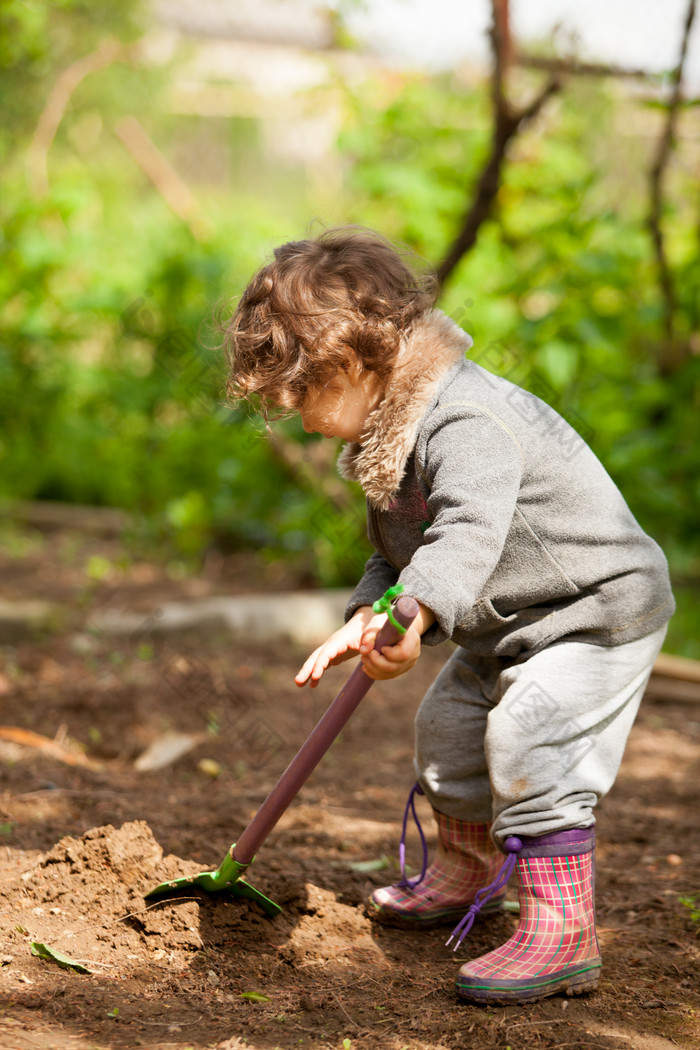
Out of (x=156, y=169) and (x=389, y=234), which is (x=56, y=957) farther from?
(x=156, y=169)

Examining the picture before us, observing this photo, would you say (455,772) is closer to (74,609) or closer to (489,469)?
(489,469)

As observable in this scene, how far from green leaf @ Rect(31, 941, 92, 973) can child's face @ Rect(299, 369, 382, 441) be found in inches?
37.5

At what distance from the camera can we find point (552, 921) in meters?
1.62

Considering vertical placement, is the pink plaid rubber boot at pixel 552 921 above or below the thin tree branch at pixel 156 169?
below

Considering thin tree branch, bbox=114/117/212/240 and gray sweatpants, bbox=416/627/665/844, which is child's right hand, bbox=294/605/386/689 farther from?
thin tree branch, bbox=114/117/212/240

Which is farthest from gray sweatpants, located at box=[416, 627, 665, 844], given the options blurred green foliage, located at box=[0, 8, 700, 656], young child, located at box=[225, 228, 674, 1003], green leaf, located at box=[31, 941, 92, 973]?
blurred green foliage, located at box=[0, 8, 700, 656]

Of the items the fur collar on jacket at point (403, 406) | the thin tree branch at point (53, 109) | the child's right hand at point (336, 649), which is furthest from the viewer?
the thin tree branch at point (53, 109)

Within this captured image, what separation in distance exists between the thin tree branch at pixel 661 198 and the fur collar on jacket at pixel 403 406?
100 inches

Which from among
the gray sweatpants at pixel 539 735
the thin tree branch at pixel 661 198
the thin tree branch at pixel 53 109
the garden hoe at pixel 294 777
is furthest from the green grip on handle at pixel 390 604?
the thin tree branch at pixel 53 109

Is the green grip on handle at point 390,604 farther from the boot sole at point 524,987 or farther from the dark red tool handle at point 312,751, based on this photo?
the boot sole at point 524,987

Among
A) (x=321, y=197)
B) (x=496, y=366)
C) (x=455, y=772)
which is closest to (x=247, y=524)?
(x=496, y=366)

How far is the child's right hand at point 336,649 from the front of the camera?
1.49m

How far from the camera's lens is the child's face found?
5.50 ft

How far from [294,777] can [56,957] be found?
0.47 meters
